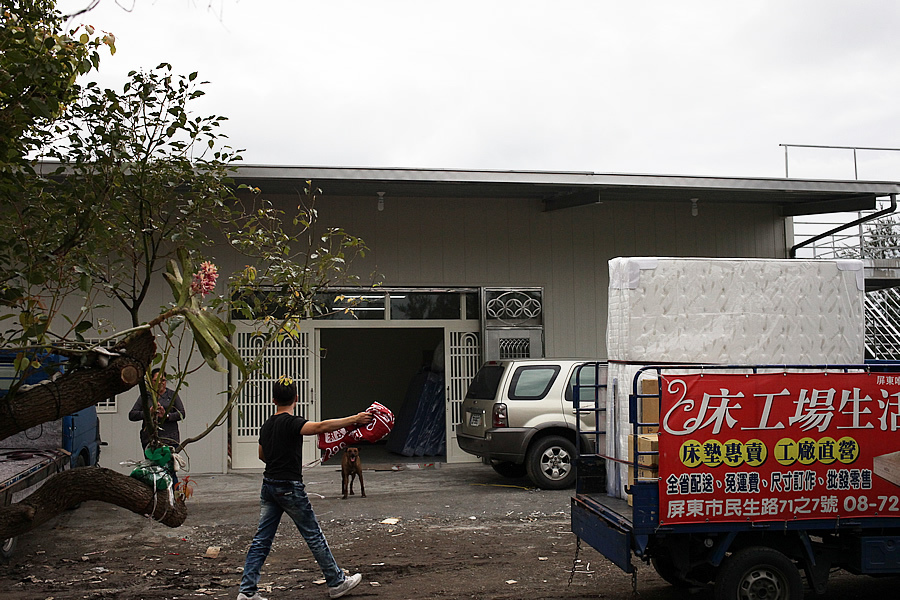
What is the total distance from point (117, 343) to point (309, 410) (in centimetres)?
1050

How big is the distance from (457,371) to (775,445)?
31.1 ft

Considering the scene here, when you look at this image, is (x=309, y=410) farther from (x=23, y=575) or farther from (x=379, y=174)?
(x=23, y=575)

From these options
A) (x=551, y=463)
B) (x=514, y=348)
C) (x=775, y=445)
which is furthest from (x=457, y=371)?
(x=775, y=445)

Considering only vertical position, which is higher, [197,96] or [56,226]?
[197,96]

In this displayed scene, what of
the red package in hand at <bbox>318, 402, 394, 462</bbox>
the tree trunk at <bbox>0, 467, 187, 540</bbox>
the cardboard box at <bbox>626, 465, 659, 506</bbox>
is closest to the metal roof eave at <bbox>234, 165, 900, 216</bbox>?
the red package in hand at <bbox>318, 402, 394, 462</bbox>

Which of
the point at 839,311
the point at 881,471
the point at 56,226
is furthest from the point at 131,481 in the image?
the point at 839,311

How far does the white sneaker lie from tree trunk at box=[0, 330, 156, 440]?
3131 mm

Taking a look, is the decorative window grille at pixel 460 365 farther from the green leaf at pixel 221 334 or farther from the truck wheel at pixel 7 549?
the green leaf at pixel 221 334

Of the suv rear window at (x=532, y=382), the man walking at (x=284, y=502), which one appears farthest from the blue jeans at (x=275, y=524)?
the suv rear window at (x=532, y=382)

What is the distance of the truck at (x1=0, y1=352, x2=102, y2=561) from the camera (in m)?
7.87

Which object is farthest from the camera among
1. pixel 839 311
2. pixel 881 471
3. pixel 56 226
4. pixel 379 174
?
pixel 379 174

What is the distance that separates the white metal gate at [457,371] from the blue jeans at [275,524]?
839cm

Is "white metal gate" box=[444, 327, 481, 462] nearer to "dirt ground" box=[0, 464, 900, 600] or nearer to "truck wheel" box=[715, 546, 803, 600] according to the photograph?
"dirt ground" box=[0, 464, 900, 600]

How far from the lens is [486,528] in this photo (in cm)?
921
